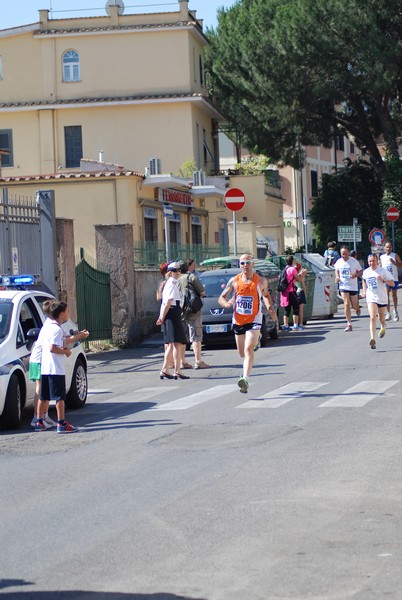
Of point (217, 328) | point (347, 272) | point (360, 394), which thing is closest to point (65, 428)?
point (360, 394)

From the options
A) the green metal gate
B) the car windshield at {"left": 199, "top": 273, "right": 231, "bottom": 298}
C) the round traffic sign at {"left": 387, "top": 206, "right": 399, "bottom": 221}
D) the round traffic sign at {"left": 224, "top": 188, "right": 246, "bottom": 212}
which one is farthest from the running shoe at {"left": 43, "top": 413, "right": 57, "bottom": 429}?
the round traffic sign at {"left": 387, "top": 206, "right": 399, "bottom": 221}

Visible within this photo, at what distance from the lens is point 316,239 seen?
65312 mm

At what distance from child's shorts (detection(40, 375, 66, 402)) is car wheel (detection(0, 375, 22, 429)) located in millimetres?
394

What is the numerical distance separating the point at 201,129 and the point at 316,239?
13044mm

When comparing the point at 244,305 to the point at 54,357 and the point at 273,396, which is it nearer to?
the point at 273,396

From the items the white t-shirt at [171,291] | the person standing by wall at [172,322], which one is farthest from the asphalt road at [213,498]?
the white t-shirt at [171,291]

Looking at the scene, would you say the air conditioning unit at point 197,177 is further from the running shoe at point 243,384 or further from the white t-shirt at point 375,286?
the running shoe at point 243,384

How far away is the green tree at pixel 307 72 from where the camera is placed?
48656mm

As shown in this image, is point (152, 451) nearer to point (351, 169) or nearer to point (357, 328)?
point (357, 328)

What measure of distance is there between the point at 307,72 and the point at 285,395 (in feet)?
120

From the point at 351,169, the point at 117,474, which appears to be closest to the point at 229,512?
the point at 117,474

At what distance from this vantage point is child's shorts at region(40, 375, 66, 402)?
531 inches

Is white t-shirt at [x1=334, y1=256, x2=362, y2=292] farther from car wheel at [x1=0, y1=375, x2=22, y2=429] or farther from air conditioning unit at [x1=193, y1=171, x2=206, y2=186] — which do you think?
air conditioning unit at [x1=193, y1=171, x2=206, y2=186]

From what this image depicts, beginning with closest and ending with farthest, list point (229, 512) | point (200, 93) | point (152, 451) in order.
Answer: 1. point (229, 512)
2. point (152, 451)
3. point (200, 93)
